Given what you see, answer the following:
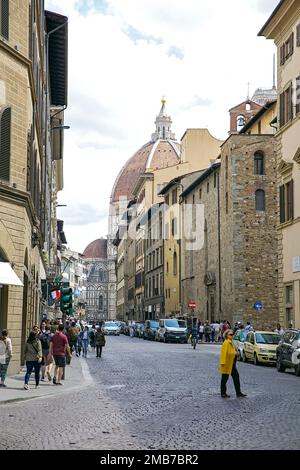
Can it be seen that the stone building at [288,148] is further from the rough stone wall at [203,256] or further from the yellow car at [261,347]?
the rough stone wall at [203,256]

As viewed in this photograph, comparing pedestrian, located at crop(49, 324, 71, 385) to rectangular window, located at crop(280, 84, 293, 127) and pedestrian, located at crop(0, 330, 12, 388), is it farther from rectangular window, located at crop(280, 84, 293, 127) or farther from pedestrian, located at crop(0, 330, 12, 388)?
rectangular window, located at crop(280, 84, 293, 127)

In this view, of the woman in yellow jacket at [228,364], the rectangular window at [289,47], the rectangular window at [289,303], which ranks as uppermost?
the rectangular window at [289,47]

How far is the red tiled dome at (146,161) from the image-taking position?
17950 centimetres

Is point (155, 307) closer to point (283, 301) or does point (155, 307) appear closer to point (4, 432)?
point (283, 301)

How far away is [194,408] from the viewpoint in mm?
15398

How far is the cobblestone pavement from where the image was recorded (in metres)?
10.9

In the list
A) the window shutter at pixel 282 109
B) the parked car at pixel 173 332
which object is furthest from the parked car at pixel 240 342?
the parked car at pixel 173 332

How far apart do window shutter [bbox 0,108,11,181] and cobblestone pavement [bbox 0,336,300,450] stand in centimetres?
669

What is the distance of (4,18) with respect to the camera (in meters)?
22.9

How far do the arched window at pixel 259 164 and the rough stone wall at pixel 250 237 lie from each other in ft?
1.02

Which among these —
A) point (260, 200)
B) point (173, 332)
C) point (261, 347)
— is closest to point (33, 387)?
point (261, 347)

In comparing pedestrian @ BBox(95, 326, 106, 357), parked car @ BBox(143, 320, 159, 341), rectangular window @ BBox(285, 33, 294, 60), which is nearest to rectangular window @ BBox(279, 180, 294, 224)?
rectangular window @ BBox(285, 33, 294, 60)

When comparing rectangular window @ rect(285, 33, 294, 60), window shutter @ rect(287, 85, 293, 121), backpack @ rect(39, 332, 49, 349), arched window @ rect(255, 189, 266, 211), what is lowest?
backpack @ rect(39, 332, 49, 349)

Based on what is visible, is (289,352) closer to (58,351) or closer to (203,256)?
(58,351)
